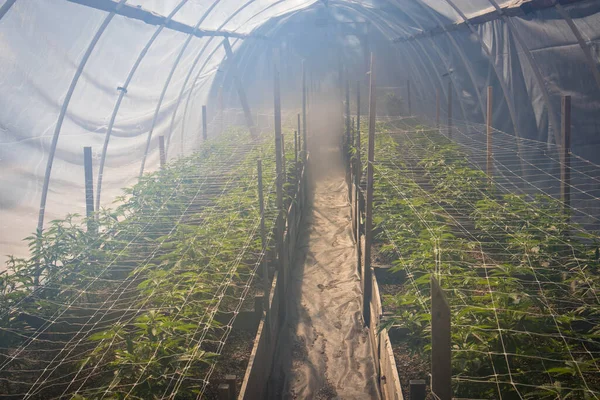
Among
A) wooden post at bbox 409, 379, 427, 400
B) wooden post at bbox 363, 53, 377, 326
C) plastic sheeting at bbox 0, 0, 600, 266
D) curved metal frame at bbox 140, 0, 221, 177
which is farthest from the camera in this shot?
curved metal frame at bbox 140, 0, 221, 177

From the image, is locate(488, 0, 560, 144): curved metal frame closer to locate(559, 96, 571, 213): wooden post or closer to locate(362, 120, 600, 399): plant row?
locate(362, 120, 600, 399): plant row

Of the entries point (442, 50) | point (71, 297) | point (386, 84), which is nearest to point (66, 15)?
point (71, 297)

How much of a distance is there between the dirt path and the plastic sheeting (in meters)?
2.57

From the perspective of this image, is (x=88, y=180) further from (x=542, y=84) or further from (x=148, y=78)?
(x=542, y=84)

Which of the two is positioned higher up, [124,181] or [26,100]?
[26,100]

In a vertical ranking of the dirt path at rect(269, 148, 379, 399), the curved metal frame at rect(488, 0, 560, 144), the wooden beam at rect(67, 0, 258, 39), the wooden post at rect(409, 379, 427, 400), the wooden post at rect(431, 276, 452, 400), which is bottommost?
the dirt path at rect(269, 148, 379, 399)

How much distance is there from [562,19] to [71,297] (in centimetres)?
555

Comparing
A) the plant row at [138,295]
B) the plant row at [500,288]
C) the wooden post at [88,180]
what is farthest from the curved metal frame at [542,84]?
the wooden post at [88,180]

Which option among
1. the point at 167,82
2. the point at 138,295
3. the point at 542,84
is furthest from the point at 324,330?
the point at 167,82

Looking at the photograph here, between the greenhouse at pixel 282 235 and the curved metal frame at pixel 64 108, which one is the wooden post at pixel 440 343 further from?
the curved metal frame at pixel 64 108

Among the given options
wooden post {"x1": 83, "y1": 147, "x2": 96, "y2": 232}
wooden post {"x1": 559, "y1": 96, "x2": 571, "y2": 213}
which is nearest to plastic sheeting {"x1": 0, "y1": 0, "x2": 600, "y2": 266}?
wooden post {"x1": 83, "y1": 147, "x2": 96, "y2": 232}

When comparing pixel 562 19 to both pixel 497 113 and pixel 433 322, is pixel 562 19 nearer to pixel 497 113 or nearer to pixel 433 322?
pixel 497 113

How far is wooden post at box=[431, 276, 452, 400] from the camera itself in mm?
1831

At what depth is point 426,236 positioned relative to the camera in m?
4.23
